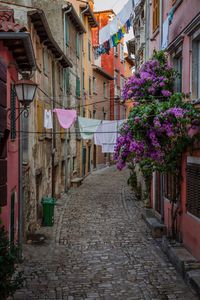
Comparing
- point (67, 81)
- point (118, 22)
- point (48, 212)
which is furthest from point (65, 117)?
point (67, 81)

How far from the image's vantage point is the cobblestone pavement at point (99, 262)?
8.59m

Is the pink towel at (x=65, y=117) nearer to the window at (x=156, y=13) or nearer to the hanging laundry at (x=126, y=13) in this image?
the hanging laundry at (x=126, y=13)

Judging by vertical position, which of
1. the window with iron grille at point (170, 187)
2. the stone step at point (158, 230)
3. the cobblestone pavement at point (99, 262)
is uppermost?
the window with iron grille at point (170, 187)

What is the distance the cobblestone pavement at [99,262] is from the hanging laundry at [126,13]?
6.91m

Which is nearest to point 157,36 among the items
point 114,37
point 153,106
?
point 114,37

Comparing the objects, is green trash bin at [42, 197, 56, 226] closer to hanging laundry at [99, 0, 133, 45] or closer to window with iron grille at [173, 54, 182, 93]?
window with iron grille at [173, 54, 182, 93]

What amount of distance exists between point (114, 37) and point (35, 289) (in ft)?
34.9

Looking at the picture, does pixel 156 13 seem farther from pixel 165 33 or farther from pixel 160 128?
pixel 160 128

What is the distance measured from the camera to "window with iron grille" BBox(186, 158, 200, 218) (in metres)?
9.88

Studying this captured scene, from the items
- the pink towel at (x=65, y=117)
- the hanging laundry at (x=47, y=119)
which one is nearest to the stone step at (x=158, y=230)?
the hanging laundry at (x=47, y=119)

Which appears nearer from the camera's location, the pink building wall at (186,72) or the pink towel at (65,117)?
the pink building wall at (186,72)

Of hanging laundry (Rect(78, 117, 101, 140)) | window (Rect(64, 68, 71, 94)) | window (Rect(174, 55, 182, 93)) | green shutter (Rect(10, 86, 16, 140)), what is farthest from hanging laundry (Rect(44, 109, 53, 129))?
window (Rect(64, 68, 71, 94))

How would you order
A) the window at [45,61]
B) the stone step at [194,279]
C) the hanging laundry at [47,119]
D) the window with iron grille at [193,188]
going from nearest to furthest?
1. the stone step at [194,279]
2. the window with iron grille at [193,188]
3. the hanging laundry at [47,119]
4. the window at [45,61]

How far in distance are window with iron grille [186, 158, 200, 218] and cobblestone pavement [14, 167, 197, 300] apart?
142 cm
